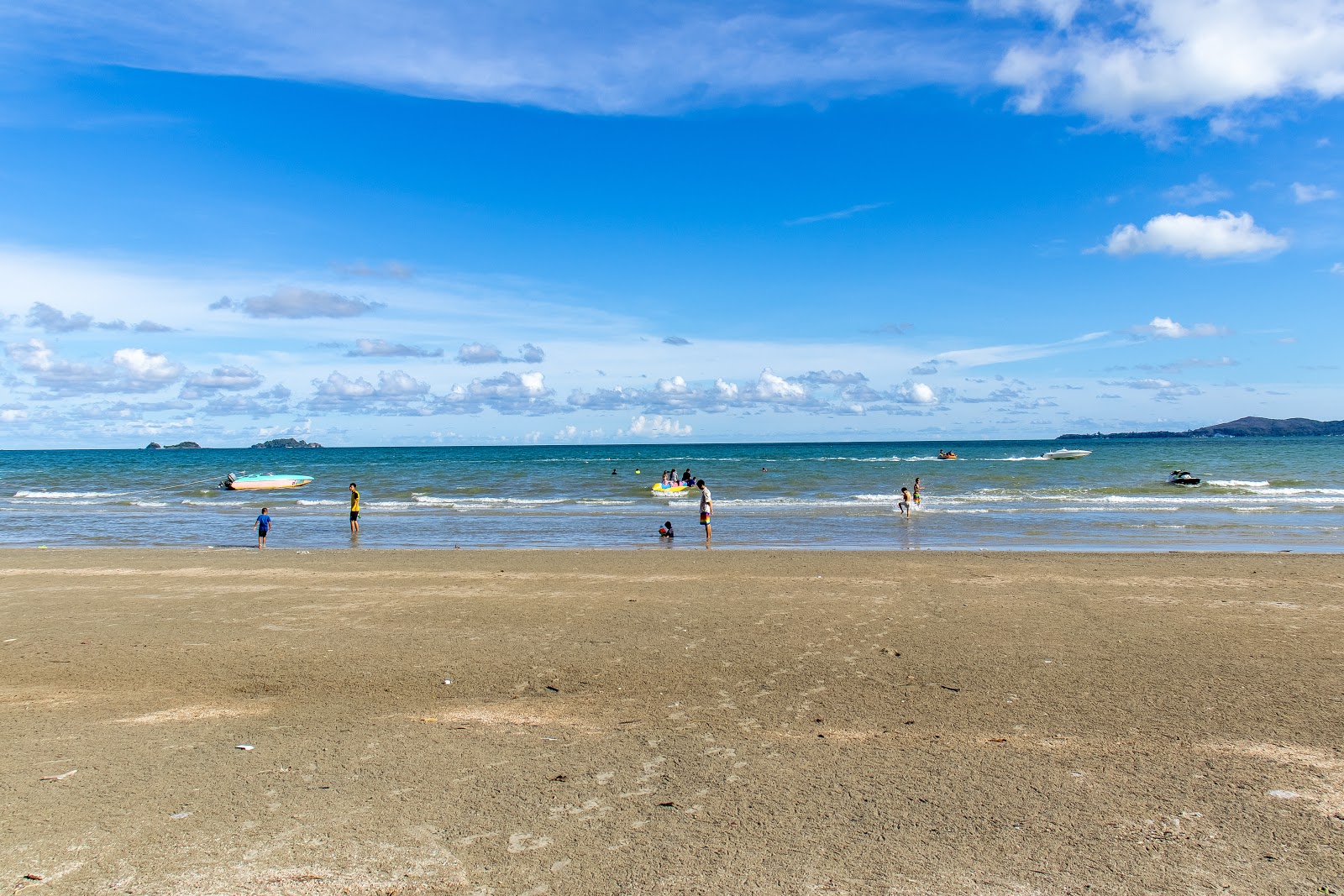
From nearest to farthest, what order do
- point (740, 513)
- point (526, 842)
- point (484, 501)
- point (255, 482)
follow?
point (526, 842) < point (740, 513) < point (484, 501) < point (255, 482)

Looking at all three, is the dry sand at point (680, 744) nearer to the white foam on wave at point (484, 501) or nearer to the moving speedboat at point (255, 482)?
the white foam on wave at point (484, 501)

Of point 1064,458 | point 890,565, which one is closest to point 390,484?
point 890,565

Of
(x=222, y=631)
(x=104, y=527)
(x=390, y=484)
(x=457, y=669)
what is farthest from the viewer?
(x=390, y=484)

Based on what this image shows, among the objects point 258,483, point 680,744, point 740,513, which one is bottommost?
point 740,513

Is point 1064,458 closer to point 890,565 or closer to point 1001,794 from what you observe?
point 890,565

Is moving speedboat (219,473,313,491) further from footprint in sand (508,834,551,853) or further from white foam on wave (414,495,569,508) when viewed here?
footprint in sand (508,834,551,853)

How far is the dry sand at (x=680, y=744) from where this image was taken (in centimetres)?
473

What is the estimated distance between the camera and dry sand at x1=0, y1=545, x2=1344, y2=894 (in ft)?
15.5

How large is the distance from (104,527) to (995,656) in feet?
97.0

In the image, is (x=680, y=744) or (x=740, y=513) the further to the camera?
(x=740, y=513)

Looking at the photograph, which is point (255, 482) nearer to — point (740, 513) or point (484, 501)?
point (484, 501)

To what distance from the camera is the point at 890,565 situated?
1658 centimetres

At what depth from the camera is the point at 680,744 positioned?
6.62 metres

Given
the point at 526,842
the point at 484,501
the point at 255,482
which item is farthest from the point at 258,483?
the point at 526,842
